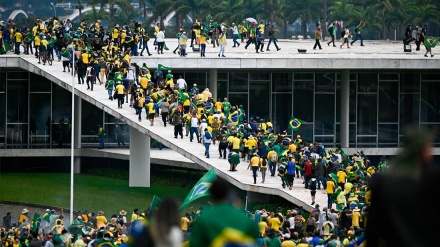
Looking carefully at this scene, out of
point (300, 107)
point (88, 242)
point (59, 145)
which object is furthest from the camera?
point (300, 107)

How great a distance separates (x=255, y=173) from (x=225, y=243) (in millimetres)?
24632

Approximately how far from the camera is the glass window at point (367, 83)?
4909cm

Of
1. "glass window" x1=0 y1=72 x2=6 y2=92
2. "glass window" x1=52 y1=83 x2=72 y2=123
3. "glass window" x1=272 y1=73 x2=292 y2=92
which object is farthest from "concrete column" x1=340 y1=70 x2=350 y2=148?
"glass window" x1=0 y1=72 x2=6 y2=92

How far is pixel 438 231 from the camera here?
21.6ft

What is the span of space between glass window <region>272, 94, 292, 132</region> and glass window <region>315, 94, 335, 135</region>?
1.10 metres

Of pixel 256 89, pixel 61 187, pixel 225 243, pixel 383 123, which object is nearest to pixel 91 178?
pixel 61 187

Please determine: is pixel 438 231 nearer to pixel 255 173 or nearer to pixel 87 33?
pixel 255 173

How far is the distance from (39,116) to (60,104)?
2.99 feet

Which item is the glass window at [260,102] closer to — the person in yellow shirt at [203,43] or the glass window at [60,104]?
the person in yellow shirt at [203,43]

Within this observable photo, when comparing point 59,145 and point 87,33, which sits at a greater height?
point 87,33

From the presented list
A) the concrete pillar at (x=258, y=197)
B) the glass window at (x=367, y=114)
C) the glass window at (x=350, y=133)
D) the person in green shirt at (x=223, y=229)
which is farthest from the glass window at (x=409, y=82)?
the person in green shirt at (x=223, y=229)

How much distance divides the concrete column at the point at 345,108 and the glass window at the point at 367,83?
115 centimetres

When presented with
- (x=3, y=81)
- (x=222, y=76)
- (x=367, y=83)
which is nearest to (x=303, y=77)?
(x=367, y=83)

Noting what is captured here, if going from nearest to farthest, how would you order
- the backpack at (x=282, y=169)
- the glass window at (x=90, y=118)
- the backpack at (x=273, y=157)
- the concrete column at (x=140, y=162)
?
the backpack at (x=282, y=169)
the backpack at (x=273, y=157)
the concrete column at (x=140, y=162)
the glass window at (x=90, y=118)
